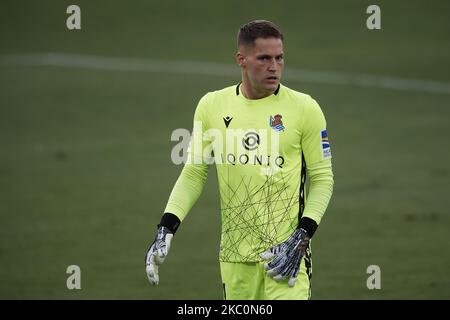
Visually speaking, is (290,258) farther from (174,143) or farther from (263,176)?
(174,143)

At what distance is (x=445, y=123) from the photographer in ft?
88.3

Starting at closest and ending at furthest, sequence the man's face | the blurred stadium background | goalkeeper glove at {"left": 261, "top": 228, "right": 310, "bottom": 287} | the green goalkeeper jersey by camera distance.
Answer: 1. goalkeeper glove at {"left": 261, "top": 228, "right": 310, "bottom": 287}
2. the man's face
3. the green goalkeeper jersey
4. the blurred stadium background

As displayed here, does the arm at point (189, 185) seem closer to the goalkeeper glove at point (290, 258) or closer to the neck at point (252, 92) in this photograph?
the neck at point (252, 92)

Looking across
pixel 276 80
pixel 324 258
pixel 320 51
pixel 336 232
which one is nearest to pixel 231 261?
pixel 276 80

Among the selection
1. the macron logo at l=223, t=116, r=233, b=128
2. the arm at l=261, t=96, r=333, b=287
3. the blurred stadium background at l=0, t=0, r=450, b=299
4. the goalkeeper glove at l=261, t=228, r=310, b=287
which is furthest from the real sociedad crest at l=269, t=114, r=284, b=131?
the blurred stadium background at l=0, t=0, r=450, b=299

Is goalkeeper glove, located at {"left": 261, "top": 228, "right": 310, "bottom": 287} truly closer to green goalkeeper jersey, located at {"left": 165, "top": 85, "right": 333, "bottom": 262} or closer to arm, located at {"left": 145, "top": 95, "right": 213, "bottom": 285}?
green goalkeeper jersey, located at {"left": 165, "top": 85, "right": 333, "bottom": 262}

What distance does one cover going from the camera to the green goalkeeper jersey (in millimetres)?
9586

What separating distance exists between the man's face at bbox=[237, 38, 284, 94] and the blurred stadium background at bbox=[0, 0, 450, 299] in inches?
262

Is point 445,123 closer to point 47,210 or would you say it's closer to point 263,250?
point 47,210

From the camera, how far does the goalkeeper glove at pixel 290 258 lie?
367 inches

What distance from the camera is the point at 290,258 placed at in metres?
9.31

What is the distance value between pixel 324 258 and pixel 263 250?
8.33 metres

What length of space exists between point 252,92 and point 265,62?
0.40 m

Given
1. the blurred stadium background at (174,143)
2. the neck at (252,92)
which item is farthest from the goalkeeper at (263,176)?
the blurred stadium background at (174,143)
